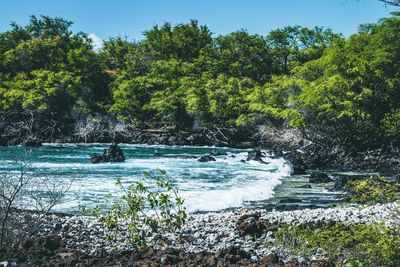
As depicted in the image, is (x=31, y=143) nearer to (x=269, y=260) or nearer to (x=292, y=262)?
(x=269, y=260)

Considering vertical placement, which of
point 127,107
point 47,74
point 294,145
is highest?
point 47,74

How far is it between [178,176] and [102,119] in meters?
28.1

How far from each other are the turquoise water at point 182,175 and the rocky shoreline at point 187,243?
1.82 meters

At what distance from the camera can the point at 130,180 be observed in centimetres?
2225

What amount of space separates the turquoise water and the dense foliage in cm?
617

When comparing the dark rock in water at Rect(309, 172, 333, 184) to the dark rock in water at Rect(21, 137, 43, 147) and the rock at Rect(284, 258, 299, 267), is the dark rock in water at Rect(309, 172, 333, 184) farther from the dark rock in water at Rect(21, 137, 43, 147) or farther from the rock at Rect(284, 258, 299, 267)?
the dark rock in water at Rect(21, 137, 43, 147)

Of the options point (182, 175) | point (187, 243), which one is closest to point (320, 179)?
point (182, 175)


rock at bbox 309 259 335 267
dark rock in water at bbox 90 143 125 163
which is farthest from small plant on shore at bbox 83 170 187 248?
dark rock in water at bbox 90 143 125 163

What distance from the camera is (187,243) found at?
10.8m

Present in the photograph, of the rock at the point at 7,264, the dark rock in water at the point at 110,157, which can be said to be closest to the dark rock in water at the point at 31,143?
the dark rock in water at the point at 110,157

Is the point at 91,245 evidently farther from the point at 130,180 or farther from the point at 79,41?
the point at 79,41

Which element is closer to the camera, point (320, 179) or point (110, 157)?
point (320, 179)

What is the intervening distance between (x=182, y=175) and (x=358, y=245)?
16130 millimetres

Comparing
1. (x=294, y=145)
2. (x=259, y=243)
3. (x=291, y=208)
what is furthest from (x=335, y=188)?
(x=294, y=145)
